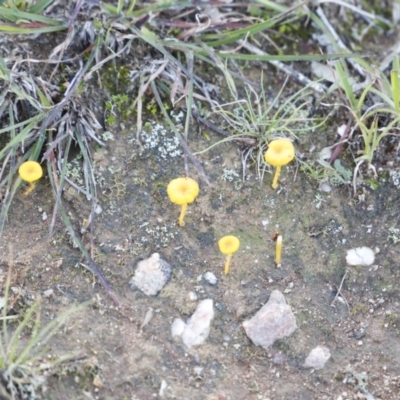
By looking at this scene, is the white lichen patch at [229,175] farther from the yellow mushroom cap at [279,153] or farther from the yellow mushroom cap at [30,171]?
the yellow mushroom cap at [30,171]

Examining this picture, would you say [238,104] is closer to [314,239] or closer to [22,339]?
[314,239]

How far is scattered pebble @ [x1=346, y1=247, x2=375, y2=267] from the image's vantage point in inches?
126

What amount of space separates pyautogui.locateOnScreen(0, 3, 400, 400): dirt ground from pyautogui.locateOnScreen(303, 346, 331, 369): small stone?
0.03 metres

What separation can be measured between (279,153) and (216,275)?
0.71m

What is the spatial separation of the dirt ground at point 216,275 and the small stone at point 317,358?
0.03 metres

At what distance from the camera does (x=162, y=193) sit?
10.7 feet

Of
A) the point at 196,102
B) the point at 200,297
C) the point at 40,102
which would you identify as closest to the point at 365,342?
the point at 200,297

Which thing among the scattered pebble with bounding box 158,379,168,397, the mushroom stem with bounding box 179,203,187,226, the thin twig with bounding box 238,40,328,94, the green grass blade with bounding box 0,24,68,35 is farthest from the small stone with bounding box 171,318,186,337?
the green grass blade with bounding box 0,24,68,35

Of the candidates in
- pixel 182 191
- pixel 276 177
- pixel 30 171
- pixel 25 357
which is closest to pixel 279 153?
pixel 276 177

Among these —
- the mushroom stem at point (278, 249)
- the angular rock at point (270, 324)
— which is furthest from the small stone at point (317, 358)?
the mushroom stem at point (278, 249)

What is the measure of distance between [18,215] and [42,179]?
9.4 inches

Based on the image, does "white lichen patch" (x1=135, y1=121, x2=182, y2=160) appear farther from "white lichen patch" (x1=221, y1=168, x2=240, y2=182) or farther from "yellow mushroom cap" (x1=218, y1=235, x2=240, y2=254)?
"yellow mushroom cap" (x1=218, y1=235, x2=240, y2=254)

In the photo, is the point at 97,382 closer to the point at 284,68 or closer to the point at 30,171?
the point at 30,171

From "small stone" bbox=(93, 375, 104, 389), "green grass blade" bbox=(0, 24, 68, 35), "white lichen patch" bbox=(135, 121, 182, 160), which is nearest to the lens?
"small stone" bbox=(93, 375, 104, 389)
